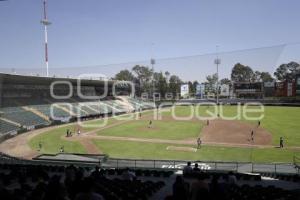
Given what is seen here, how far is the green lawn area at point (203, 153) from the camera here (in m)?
27.7

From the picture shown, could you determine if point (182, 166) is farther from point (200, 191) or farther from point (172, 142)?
point (200, 191)

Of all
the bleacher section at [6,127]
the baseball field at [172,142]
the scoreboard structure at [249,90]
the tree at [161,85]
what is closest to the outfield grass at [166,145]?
the baseball field at [172,142]

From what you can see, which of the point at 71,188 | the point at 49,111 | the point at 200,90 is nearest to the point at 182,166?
the point at 71,188

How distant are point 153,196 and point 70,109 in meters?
54.3

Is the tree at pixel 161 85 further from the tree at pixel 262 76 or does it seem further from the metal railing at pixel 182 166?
the metal railing at pixel 182 166

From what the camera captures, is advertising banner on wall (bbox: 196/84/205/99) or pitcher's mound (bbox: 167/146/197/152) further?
advertising banner on wall (bbox: 196/84/205/99)

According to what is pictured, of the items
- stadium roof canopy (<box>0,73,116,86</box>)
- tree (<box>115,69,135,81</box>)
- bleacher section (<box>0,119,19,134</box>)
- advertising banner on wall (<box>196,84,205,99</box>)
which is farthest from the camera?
tree (<box>115,69,135,81</box>)

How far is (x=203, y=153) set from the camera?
3002cm

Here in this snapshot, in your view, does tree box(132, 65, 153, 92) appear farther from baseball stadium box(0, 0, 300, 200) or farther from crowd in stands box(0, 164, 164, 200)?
crowd in stands box(0, 164, 164, 200)

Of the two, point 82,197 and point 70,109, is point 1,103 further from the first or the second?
point 82,197

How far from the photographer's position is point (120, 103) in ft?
284

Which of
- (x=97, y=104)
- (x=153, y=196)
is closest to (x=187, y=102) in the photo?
(x=97, y=104)

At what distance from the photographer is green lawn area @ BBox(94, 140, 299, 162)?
27.7m

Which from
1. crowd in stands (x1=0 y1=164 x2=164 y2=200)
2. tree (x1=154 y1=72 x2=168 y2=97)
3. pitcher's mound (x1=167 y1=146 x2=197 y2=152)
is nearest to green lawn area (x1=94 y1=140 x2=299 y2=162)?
pitcher's mound (x1=167 y1=146 x2=197 y2=152)
